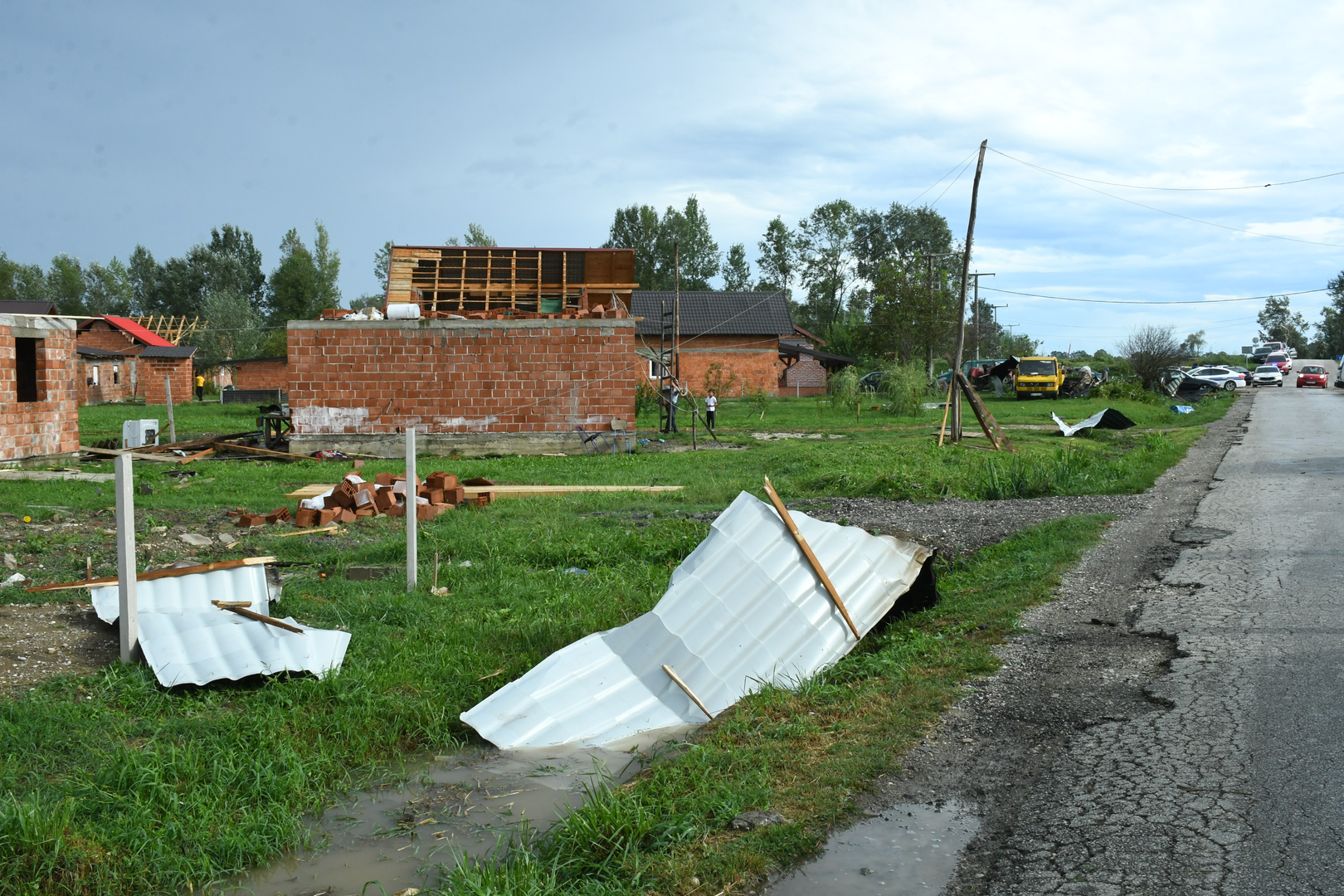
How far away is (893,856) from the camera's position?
12.5ft

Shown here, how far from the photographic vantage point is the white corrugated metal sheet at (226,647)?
5906 millimetres

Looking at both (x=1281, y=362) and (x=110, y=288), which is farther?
(x=110, y=288)

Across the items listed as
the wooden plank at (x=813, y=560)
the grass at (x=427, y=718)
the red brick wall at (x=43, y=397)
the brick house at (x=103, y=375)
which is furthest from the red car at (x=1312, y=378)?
the brick house at (x=103, y=375)

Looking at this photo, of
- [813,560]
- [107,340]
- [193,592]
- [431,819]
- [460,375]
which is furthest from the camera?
[107,340]

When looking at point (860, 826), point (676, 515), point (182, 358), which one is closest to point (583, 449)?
point (676, 515)

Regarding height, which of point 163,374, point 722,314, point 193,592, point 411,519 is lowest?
point 193,592

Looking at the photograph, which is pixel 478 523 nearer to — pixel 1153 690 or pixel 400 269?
pixel 1153 690

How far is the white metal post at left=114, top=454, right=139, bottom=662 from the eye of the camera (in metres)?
5.79

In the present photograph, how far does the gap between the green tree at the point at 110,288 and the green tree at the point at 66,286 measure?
799 mm

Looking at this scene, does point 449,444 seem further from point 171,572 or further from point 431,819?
point 431,819

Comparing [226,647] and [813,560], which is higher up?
[813,560]

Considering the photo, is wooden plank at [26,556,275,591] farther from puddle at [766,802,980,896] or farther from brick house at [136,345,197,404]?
brick house at [136,345,197,404]

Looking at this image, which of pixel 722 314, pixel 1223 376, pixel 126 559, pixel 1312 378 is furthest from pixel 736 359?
pixel 126 559

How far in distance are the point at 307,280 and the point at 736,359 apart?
4191 cm
